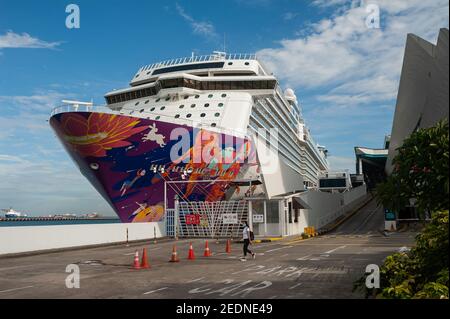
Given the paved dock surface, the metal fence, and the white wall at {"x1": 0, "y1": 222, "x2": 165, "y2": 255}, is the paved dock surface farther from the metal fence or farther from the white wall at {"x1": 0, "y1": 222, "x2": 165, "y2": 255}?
the metal fence

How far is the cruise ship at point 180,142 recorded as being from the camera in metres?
26.2

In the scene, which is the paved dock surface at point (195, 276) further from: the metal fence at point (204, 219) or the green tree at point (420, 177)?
the metal fence at point (204, 219)

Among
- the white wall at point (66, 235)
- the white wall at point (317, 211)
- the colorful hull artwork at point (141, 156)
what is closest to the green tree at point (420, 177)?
the white wall at point (66, 235)

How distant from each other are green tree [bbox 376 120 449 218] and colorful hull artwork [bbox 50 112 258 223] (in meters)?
21.5

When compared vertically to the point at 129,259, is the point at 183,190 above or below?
above

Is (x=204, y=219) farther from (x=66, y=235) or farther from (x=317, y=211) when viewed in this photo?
(x=317, y=211)

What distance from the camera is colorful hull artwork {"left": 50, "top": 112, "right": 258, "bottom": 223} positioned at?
25844 mm

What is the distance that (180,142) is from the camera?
27.9 meters

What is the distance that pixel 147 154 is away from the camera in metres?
26.9

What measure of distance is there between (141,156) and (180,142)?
2.75 meters

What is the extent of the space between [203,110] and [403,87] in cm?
1577
